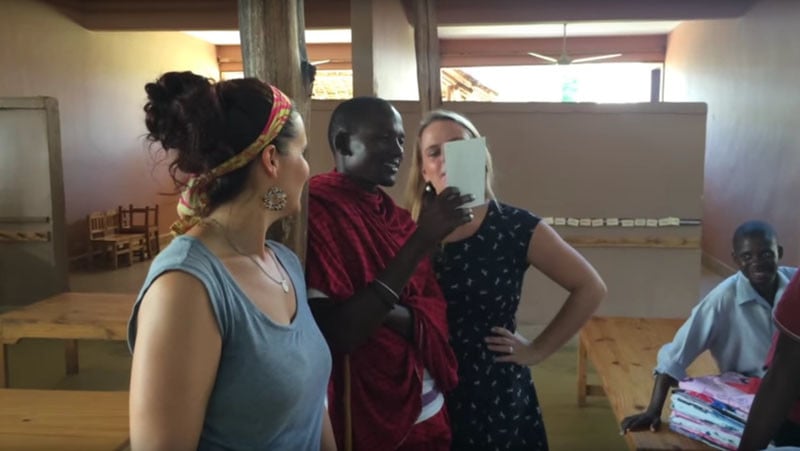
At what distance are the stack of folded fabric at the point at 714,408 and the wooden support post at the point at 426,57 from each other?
349 centimetres

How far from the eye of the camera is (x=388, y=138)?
50.1 inches

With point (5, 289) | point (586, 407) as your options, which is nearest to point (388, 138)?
point (586, 407)

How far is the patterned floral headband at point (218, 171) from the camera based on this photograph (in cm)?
94

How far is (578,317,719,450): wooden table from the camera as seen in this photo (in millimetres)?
1877

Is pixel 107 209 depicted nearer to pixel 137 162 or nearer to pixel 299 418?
pixel 137 162

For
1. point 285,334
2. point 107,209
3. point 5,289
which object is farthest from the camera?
point 107,209

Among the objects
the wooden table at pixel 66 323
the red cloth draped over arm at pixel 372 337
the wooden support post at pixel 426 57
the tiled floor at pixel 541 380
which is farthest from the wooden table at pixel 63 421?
the wooden support post at pixel 426 57

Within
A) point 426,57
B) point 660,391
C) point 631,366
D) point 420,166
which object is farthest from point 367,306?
point 426,57

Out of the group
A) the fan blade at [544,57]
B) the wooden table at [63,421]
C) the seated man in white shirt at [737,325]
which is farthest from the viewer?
the fan blade at [544,57]

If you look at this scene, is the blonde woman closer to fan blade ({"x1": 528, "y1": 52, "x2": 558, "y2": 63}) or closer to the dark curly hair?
the dark curly hair

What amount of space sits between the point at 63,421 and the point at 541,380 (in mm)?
2961

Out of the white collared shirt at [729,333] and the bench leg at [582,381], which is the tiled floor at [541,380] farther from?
the white collared shirt at [729,333]

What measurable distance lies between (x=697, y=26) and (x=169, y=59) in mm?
7657

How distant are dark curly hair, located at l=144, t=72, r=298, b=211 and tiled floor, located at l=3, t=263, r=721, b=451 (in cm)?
267
